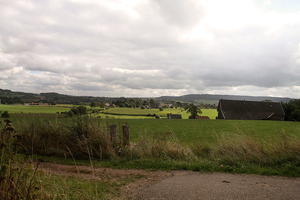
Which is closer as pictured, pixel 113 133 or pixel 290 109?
pixel 113 133

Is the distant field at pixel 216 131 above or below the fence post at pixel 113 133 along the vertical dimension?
below

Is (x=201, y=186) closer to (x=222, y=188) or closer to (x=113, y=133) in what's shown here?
(x=222, y=188)

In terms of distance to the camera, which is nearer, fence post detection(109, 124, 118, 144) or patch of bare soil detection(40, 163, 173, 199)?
patch of bare soil detection(40, 163, 173, 199)

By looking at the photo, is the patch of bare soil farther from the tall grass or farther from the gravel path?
the tall grass

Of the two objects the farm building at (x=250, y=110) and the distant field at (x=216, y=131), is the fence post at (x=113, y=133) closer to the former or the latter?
the distant field at (x=216, y=131)

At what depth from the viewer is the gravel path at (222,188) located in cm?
421

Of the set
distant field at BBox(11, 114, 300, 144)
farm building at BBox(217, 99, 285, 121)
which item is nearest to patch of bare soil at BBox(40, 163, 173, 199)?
distant field at BBox(11, 114, 300, 144)

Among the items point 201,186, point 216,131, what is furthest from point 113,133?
point 216,131

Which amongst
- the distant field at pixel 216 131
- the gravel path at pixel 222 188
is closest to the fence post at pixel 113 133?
the distant field at pixel 216 131

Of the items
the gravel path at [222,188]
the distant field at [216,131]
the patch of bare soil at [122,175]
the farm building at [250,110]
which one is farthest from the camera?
the farm building at [250,110]

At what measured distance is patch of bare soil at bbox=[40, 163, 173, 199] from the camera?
513 centimetres

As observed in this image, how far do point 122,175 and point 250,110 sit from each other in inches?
2644

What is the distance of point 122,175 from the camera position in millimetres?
6117

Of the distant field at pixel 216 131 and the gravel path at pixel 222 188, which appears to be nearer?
the gravel path at pixel 222 188
